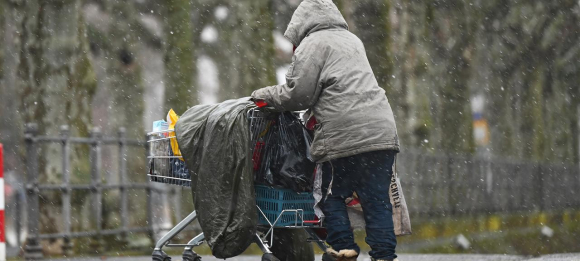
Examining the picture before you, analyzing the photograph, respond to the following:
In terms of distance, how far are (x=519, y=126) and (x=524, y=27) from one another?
7.84m

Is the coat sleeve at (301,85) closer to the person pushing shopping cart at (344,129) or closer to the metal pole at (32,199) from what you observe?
the person pushing shopping cart at (344,129)

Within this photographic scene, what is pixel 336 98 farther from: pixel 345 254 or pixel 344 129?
pixel 345 254

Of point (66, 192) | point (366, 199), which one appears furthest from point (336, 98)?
point (66, 192)

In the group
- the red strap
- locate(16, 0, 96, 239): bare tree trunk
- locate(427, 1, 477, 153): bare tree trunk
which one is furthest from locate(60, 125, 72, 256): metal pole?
locate(427, 1, 477, 153): bare tree trunk

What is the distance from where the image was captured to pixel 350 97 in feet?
20.0

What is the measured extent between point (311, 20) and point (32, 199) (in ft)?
16.0

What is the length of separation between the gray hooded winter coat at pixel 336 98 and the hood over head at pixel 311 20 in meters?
0.07

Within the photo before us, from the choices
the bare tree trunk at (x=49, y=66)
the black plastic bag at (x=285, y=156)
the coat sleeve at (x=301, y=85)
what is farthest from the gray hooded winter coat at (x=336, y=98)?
the bare tree trunk at (x=49, y=66)

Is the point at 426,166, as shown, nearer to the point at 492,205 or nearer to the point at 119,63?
the point at 492,205

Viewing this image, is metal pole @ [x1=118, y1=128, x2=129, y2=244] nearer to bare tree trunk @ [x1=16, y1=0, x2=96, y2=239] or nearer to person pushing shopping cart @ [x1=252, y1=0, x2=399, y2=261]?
bare tree trunk @ [x1=16, y1=0, x2=96, y2=239]

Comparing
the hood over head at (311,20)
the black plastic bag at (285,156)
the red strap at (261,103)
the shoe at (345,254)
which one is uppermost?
the hood over head at (311,20)

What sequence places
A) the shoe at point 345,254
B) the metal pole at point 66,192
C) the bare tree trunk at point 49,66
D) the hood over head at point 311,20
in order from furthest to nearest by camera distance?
the bare tree trunk at point 49,66, the metal pole at point 66,192, the hood over head at point 311,20, the shoe at point 345,254

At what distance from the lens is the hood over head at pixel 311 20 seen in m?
6.32

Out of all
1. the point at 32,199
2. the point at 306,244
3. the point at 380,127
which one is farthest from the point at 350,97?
the point at 32,199
